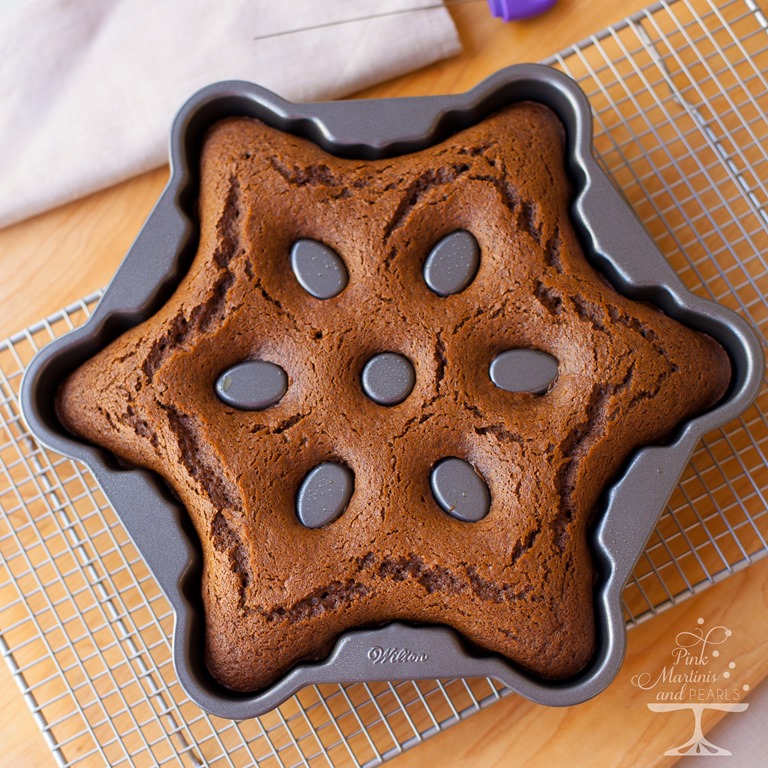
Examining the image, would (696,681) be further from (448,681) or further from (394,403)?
(394,403)

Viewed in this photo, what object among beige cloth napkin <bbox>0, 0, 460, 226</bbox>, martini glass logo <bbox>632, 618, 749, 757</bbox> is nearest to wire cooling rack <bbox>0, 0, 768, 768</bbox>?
martini glass logo <bbox>632, 618, 749, 757</bbox>

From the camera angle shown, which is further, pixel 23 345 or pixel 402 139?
pixel 23 345

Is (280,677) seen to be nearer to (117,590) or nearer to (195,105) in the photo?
(117,590)

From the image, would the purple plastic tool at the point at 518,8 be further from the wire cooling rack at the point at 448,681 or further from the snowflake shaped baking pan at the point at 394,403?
the snowflake shaped baking pan at the point at 394,403

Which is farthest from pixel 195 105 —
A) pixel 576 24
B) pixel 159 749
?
pixel 159 749

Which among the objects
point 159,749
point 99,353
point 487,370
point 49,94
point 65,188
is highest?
point 49,94

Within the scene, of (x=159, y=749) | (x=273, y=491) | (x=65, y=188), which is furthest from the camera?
(x=65, y=188)
